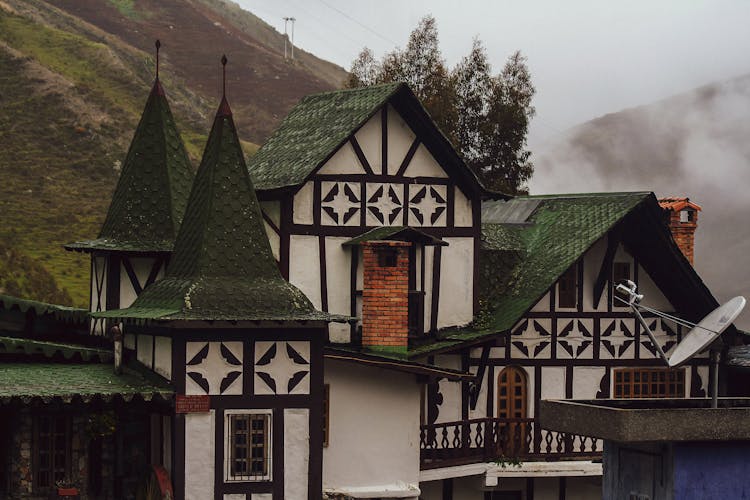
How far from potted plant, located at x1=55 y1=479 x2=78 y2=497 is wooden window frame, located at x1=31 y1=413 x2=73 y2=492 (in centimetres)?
11

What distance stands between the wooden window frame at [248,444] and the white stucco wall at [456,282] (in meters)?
7.76

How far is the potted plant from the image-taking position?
28.5m

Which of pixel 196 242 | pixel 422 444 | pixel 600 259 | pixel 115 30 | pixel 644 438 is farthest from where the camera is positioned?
pixel 115 30

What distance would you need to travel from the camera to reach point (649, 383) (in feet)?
122

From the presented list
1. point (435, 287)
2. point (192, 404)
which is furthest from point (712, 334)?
point (435, 287)

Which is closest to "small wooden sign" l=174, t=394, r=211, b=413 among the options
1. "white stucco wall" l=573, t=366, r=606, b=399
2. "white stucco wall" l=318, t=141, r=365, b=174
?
"white stucco wall" l=318, t=141, r=365, b=174

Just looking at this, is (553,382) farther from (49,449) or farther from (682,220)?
(49,449)

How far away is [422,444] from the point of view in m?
33.7

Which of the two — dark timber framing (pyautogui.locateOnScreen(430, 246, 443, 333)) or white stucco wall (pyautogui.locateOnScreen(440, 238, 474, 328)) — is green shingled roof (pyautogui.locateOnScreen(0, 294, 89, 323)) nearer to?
dark timber framing (pyautogui.locateOnScreen(430, 246, 443, 333))

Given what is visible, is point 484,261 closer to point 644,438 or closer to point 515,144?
point 644,438

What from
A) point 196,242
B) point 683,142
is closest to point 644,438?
point 196,242

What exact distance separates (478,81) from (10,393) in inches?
1221

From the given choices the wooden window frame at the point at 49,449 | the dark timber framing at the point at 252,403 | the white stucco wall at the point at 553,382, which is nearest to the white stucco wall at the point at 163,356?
the dark timber framing at the point at 252,403

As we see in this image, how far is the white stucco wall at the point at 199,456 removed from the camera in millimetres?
28047
